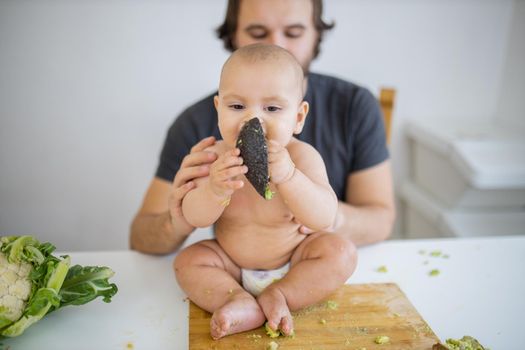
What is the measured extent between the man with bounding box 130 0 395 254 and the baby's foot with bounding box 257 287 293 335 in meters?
0.52

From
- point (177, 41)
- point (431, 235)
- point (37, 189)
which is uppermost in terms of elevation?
Result: point (177, 41)

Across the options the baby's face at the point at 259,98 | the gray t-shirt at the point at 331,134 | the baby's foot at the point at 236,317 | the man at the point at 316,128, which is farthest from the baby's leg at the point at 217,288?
the gray t-shirt at the point at 331,134

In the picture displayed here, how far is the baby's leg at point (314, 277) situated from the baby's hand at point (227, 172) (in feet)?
0.82

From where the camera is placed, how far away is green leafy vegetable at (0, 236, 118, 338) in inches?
35.5

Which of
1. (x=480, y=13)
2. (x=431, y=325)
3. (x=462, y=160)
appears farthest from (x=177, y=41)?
(x=431, y=325)

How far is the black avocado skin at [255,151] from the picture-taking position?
0.81 meters

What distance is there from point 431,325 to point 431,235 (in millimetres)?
1649

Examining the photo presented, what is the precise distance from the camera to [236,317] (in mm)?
930

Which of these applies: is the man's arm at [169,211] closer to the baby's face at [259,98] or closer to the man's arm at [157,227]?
the man's arm at [157,227]

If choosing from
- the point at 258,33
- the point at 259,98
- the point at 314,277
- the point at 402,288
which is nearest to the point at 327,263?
the point at 314,277

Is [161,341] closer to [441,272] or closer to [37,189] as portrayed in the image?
[441,272]

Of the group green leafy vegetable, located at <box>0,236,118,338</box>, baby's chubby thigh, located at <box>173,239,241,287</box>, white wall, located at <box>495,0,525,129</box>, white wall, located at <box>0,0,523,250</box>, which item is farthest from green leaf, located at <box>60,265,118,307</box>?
white wall, located at <box>495,0,525,129</box>

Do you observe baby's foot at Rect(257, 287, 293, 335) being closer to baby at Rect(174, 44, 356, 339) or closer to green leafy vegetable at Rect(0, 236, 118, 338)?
baby at Rect(174, 44, 356, 339)

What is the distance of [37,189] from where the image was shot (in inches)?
98.5
